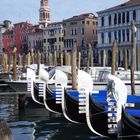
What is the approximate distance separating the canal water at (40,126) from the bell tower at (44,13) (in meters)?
55.7

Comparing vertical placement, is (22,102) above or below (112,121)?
below

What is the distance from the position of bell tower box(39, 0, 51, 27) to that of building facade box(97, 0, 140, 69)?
26385mm

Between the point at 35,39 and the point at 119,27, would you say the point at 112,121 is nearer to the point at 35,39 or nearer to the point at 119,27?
the point at 119,27

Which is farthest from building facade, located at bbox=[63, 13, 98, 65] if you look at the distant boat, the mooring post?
the distant boat

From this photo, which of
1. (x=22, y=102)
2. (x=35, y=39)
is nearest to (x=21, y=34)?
(x=35, y=39)

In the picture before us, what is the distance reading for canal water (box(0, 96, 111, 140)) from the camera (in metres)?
9.24

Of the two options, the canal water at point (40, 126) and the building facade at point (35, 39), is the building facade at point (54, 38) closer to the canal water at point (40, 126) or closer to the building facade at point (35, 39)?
the building facade at point (35, 39)

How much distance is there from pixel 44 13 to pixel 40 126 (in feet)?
200

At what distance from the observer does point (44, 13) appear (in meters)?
70.4

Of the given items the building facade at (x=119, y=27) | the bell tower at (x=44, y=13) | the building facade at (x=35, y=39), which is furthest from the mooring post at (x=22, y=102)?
the bell tower at (x=44, y=13)

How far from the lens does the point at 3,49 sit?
2729 inches

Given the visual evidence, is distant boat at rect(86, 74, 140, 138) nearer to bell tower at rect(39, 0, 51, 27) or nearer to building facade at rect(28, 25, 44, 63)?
building facade at rect(28, 25, 44, 63)

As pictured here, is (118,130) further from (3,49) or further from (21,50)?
(3,49)

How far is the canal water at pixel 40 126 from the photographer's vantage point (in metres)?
9.24
